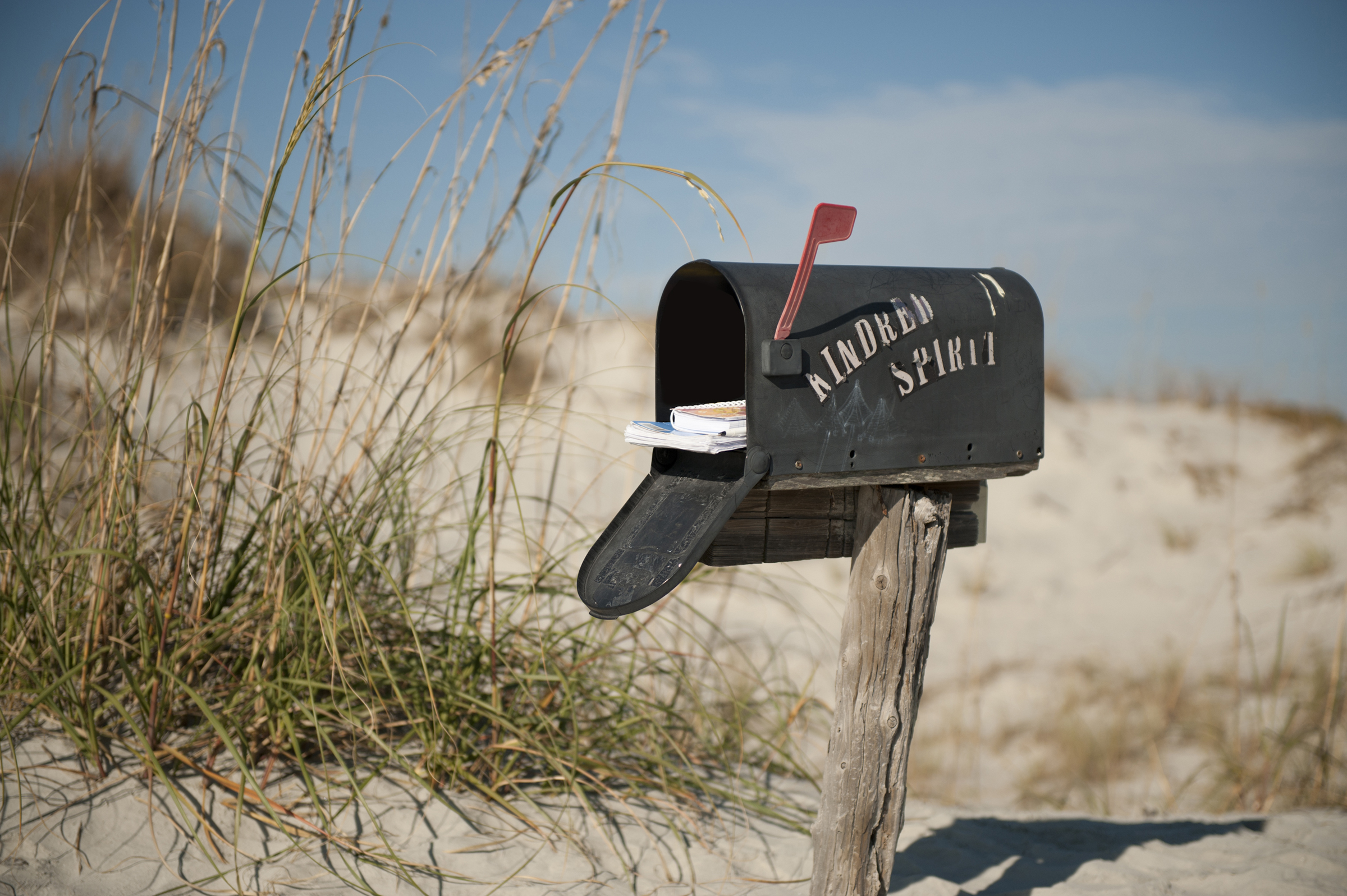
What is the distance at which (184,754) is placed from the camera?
184 centimetres

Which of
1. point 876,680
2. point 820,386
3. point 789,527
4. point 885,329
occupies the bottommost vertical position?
point 876,680

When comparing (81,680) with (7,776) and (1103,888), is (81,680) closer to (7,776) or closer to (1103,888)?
(7,776)

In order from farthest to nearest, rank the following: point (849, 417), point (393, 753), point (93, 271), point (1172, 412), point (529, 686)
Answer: point (1172, 412)
point (93, 271)
point (529, 686)
point (393, 753)
point (849, 417)

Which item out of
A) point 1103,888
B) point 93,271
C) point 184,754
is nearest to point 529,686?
point 184,754

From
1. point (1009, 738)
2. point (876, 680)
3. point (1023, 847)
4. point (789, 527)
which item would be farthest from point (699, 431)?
point (1009, 738)

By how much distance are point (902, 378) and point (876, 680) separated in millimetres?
566

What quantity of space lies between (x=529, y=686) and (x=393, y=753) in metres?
0.38

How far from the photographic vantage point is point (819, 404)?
1.26m

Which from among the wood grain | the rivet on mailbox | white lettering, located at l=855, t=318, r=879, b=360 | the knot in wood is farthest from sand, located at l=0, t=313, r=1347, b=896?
the knot in wood

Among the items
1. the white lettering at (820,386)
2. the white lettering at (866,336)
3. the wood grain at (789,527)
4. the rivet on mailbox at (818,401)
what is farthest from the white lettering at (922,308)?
the wood grain at (789,527)

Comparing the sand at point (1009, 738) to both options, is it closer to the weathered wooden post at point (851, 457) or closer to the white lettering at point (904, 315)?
the weathered wooden post at point (851, 457)

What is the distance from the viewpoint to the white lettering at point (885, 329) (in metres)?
1.31

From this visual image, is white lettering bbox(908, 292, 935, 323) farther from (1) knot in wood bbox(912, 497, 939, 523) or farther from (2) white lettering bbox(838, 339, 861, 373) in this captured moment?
(1) knot in wood bbox(912, 497, 939, 523)

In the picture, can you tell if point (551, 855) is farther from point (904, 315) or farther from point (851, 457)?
point (904, 315)
